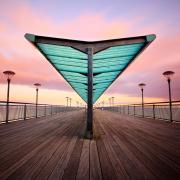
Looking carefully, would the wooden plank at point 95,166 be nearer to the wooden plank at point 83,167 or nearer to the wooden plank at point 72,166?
the wooden plank at point 83,167

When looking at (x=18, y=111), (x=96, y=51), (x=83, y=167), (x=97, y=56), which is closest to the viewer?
(x=83, y=167)

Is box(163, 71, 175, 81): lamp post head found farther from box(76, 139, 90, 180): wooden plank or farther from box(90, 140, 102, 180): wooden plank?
box(76, 139, 90, 180): wooden plank

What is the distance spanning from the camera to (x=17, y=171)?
7.37 feet

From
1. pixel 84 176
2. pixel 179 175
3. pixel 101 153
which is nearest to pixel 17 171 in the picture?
pixel 84 176

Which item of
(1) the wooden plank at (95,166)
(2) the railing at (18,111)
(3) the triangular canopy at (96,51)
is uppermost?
(3) the triangular canopy at (96,51)

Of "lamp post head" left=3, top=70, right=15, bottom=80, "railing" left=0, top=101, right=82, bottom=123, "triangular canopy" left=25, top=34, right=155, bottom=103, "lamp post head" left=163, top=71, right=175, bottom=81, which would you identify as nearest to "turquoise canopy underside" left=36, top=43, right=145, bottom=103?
"triangular canopy" left=25, top=34, right=155, bottom=103

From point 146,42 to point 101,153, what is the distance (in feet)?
13.9

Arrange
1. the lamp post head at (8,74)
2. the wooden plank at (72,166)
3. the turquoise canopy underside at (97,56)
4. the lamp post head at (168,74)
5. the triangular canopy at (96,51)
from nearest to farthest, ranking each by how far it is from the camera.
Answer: the wooden plank at (72,166), the triangular canopy at (96,51), the turquoise canopy underside at (97,56), the lamp post head at (8,74), the lamp post head at (168,74)

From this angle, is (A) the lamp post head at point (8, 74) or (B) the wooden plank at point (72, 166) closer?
(B) the wooden plank at point (72, 166)

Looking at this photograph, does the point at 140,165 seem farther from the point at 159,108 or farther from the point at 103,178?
the point at 159,108

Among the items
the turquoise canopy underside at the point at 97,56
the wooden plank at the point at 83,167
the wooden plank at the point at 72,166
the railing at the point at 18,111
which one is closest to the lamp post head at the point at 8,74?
the railing at the point at 18,111

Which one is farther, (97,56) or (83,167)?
(97,56)

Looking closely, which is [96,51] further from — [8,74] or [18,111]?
[18,111]

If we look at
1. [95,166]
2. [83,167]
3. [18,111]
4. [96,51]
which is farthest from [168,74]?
[18,111]
